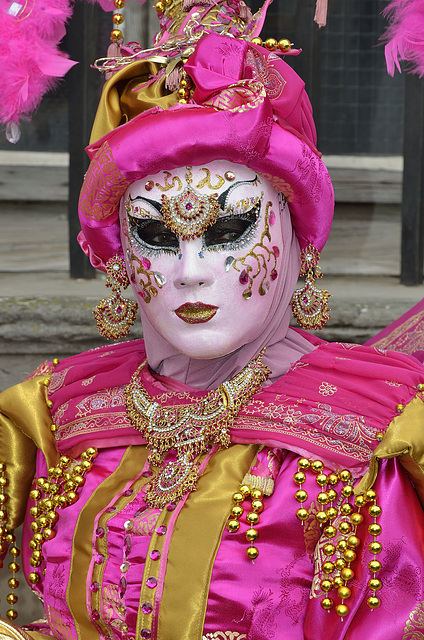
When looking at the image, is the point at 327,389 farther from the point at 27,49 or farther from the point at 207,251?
the point at 27,49

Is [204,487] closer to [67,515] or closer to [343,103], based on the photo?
[67,515]

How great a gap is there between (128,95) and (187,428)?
0.52 m

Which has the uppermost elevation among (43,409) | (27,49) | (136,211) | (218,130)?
(27,49)

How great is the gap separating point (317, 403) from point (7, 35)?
80 centimetres

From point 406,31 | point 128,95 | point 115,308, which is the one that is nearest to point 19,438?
point 115,308

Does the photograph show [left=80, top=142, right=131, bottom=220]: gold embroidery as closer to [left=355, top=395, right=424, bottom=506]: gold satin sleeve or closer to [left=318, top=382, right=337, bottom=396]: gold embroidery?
[left=318, top=382, right=337, bottom=396]: gold embroidery

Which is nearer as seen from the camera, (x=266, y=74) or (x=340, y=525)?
(x=340, y=525)

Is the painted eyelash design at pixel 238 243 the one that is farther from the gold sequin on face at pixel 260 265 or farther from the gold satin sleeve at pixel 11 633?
the gold satin sleeve at pixel 11 633

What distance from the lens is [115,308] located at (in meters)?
1.53

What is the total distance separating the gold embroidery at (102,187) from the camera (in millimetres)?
1373

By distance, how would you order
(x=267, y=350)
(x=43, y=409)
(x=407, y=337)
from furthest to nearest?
(x=407, y=337)
(x=43, y=409)
(x=267, y=350)

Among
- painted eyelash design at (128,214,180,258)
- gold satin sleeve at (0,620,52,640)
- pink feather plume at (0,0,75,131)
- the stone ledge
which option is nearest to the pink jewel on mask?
painted eyelash design at (128,214,180,258)

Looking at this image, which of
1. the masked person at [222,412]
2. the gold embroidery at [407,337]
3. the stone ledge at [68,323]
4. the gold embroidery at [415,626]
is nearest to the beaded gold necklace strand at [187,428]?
the masked person at [222,412]

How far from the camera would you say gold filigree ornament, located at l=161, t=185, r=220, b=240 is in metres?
1.33
